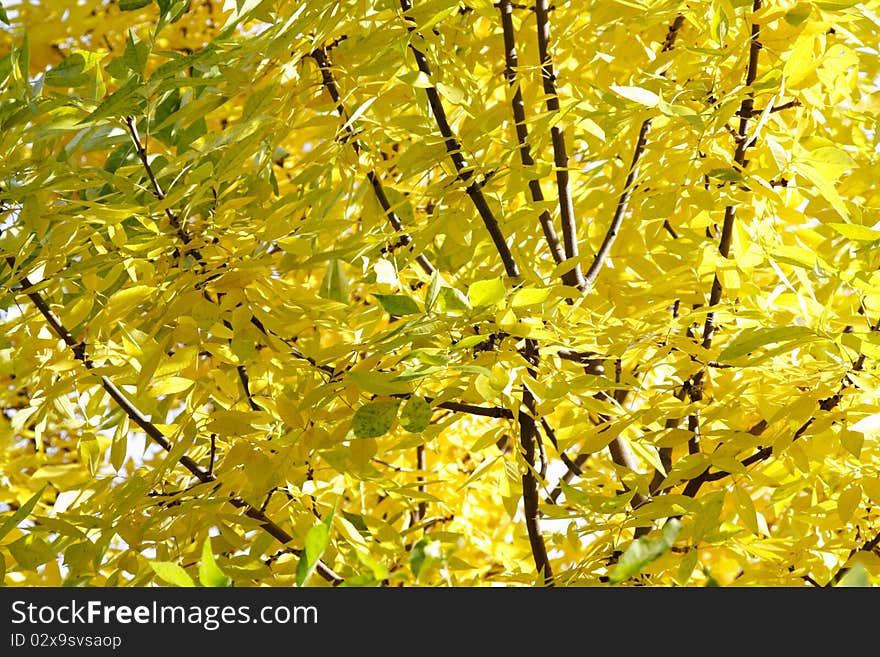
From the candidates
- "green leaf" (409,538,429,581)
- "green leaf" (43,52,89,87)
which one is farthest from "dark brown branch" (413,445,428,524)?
"green leaf" (409,538,429,581)

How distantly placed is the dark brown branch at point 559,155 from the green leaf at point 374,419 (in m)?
0.50

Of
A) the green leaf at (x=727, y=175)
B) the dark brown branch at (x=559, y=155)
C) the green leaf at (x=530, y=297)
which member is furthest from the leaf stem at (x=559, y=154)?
the green leaf at (x=530, y=297)

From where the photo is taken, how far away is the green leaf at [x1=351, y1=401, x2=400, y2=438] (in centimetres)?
77

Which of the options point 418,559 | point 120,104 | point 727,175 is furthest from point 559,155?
point 418,559

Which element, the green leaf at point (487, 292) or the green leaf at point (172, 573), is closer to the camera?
the green leaf at point (172, 573)

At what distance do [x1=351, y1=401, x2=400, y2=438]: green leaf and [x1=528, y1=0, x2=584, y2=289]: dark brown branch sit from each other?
50 cm

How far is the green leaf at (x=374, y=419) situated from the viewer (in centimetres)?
77

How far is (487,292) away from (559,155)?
1.87 ft

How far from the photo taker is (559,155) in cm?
124

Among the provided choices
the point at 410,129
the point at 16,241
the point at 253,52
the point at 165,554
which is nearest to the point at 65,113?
the point at 16,241

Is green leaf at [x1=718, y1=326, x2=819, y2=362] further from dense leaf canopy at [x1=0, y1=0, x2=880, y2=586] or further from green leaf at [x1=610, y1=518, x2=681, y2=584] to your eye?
green leaf at [x1=610, y1=518, x2=681, y2=584]

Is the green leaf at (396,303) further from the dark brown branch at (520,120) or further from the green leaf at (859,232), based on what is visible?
the dark brown branch at (520,120)

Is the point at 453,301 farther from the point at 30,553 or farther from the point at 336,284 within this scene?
the point at 30,553
